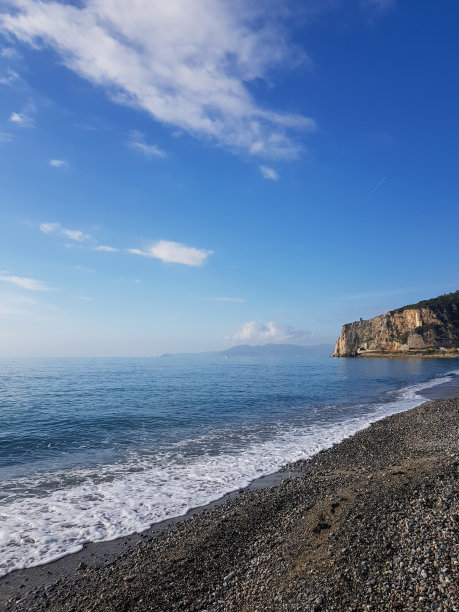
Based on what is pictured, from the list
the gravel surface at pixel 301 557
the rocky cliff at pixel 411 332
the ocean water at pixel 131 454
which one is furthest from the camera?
the rocky cliff at pixel 411 332

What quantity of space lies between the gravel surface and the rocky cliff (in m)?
137

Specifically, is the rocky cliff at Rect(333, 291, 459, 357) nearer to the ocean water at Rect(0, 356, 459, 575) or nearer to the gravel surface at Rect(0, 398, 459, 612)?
the ocean water at Rect(0, 356, 459, 575)

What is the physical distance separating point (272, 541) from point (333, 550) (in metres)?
1.64

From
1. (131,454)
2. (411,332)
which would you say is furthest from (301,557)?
(411,332)

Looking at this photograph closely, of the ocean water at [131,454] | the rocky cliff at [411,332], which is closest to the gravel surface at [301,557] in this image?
the ocean water at [131,454]

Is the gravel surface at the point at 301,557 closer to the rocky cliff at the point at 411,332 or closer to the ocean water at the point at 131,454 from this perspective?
the ocean water at the point at 131,454

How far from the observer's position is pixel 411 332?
467 feet

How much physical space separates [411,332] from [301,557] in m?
154

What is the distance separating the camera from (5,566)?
802 cm

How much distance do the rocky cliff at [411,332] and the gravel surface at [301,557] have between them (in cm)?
13690

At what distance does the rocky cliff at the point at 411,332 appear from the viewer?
134875 mm

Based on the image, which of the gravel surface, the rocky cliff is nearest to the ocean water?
the gravel surface

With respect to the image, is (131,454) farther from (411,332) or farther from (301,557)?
(411,332)

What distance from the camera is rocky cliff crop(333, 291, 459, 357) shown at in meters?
135
